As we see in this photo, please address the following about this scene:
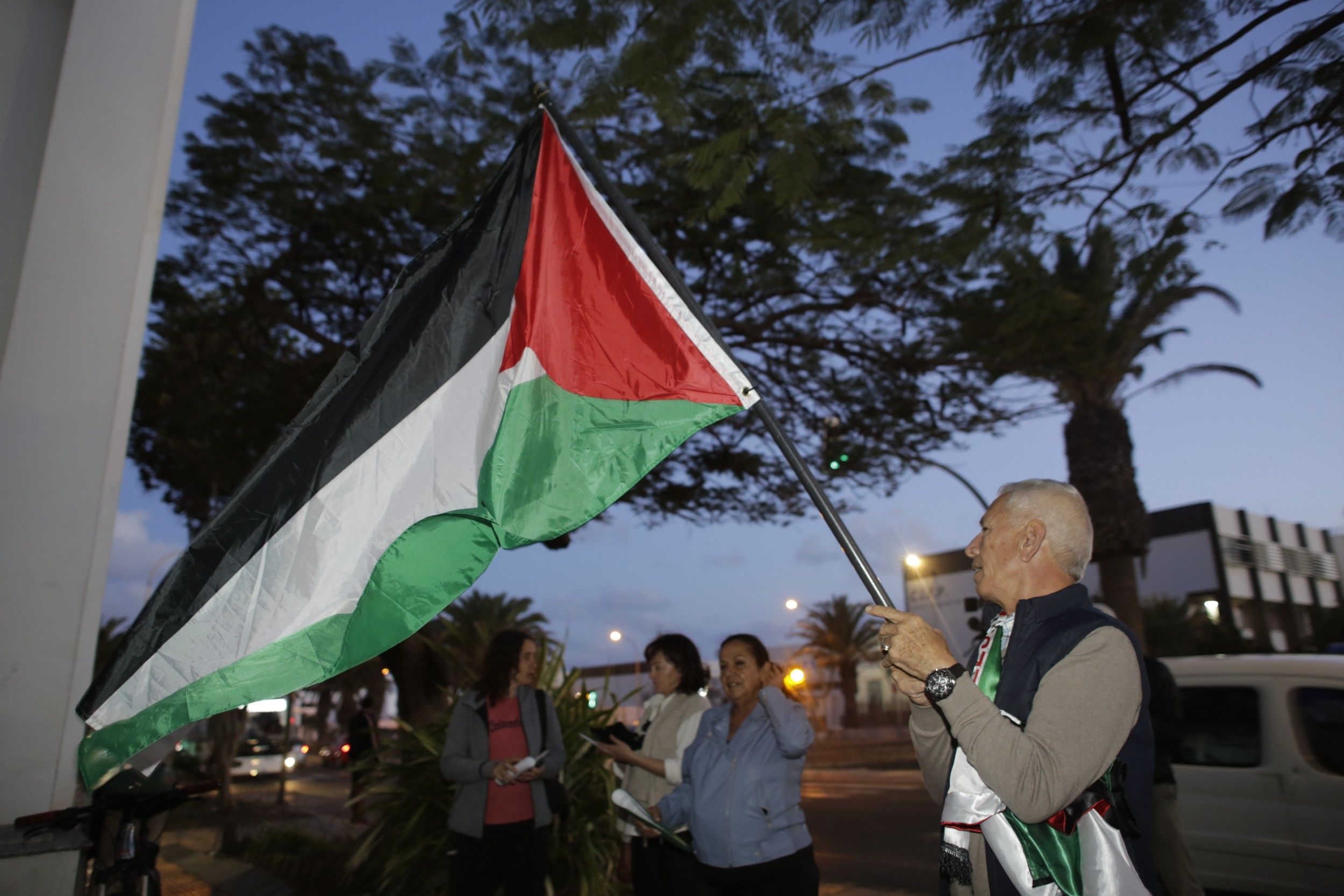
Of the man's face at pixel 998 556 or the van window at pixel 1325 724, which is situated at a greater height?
the man's face at pixel 998 556

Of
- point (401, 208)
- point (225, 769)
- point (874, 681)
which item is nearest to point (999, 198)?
point (401, 208)

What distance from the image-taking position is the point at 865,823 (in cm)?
1348

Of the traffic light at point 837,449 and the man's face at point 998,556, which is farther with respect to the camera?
the traffic light at point 837,449

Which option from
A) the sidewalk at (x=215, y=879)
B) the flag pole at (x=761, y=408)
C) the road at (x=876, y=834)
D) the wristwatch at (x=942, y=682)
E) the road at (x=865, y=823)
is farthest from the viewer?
the road at (x=865, y=823)

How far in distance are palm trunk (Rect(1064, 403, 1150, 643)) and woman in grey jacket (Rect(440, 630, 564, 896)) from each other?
1516 centimetres

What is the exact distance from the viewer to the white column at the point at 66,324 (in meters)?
3.82

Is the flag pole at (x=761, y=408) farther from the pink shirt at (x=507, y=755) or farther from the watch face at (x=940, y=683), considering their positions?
the pink shirt at (x=507, y=755)

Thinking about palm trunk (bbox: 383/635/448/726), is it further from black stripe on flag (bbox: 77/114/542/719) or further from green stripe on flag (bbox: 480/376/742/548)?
green stripe on flag (bbox: 480/376/742/548)

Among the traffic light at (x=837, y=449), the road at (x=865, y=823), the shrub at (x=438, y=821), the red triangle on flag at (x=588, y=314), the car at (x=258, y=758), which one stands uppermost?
the traffic light at (x=837, y=449)

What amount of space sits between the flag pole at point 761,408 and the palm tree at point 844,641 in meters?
39.4

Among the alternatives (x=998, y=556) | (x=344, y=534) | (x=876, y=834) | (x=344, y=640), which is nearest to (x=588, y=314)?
(x=344, y=534)

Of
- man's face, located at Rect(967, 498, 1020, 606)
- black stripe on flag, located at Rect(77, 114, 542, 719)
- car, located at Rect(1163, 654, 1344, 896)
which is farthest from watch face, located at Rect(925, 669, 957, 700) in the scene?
car, located at Rect(1163, 654, 1344, 896)

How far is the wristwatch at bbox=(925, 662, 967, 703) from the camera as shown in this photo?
6.97 ft

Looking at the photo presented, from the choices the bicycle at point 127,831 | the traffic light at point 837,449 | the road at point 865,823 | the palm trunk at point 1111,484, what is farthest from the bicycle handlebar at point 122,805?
the palm trunk at point 1111,484
